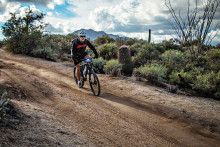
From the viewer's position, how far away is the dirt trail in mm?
2863

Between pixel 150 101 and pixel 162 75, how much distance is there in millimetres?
2742

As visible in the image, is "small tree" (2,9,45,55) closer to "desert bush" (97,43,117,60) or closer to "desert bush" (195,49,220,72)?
"desert bush" (97,43,117,60)

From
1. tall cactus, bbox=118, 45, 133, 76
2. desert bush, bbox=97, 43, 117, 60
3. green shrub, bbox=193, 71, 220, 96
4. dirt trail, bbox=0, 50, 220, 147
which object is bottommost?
dirt trail, bbox=0, 50, 220, 147

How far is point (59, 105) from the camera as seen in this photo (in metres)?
4.80

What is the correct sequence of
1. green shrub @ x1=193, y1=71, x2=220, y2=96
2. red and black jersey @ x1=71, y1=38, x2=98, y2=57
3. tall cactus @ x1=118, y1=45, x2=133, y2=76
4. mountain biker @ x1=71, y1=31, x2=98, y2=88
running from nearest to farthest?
1. mountain biker @ x1=71, y1=31, x2=98, y2=88
2. red and black jersey @ x1=71, y1=38, x2=98, y2=57
3. green shrub @ x1=193, y1=71, x2=220, y2=96
4. tall cactus @ x1=118, y1=45, x2=133, y2=76

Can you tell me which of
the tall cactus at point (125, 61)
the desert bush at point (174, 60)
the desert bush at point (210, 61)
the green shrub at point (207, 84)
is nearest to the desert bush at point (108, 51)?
the tall cactus at point (125, 61)

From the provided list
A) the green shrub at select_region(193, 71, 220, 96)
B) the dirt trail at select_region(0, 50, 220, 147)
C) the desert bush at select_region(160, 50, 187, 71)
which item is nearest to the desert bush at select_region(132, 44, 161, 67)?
the desert bush at select_region(160, 50, 187, 71)

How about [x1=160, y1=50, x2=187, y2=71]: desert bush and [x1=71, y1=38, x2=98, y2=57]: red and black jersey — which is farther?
[x1=160, y1=50, x2=187, y2=71]: desert bush

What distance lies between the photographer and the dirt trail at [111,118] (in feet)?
9.39

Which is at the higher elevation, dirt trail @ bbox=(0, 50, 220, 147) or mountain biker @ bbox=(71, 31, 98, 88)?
mountain biker @ bbox=(71, 31, 98, 88)

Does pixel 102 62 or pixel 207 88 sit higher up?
pixel 102 62

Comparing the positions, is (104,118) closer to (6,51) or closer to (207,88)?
(207,88)

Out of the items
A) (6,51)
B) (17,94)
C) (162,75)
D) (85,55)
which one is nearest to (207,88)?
(162,75)

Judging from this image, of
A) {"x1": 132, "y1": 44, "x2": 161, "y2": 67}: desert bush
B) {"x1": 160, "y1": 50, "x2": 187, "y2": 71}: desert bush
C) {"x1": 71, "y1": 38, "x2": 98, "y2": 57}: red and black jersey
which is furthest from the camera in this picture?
{"x1": 132, "y1": 44, "x2": 161, "y2": 67}: desert bush
